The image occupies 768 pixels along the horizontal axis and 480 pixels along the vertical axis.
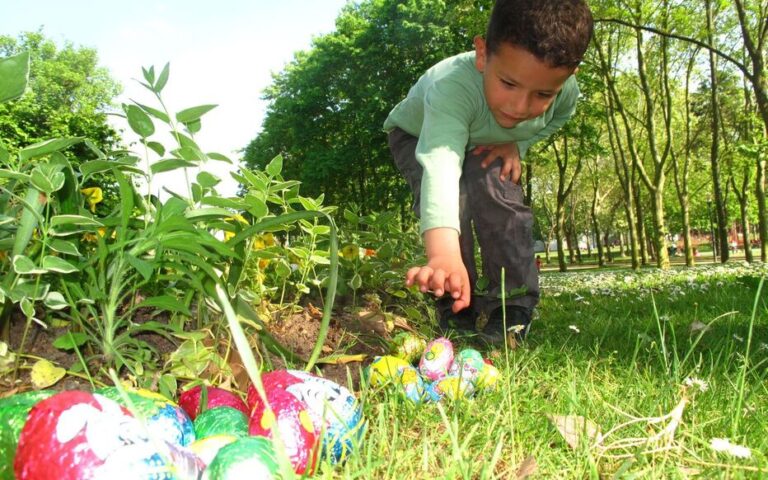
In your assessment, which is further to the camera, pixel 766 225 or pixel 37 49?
pixel 37 49

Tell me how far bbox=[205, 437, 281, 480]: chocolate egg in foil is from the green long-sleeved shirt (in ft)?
4.41

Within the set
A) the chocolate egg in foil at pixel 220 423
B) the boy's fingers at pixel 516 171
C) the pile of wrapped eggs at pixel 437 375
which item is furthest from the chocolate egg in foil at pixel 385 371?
the boy's fingers at pixel 516 171

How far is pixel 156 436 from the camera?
1036mm

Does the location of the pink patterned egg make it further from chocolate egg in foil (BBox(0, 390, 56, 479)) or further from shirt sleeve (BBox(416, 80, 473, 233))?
chocolate egg in foil (BBox(0, 390, 56, 479))

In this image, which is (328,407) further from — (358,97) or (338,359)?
(358,97)

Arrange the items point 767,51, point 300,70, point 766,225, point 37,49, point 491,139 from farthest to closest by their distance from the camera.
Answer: point 37,49 < point 300,70 < point 767,51 < point 766,225 < point 491,139

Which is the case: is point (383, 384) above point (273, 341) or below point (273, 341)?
below

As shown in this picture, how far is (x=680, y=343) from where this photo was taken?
256 centimetres

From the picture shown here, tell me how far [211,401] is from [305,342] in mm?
952

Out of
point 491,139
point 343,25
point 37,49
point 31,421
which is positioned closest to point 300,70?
point 343,25

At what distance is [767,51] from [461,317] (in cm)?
2130

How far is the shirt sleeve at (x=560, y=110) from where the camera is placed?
327 centimetres

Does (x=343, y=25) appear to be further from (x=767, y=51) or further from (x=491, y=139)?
(x=491, y=139)

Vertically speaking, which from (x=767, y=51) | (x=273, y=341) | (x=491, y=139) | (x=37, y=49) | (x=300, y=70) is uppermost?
(x=37, y=49)
